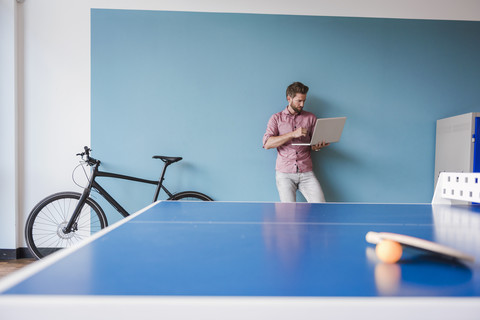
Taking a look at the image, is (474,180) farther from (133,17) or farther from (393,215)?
(133,17)

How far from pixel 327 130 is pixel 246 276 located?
2033 mm

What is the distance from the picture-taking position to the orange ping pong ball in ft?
2.14

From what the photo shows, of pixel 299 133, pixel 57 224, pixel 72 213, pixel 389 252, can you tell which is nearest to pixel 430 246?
pixel 389 252

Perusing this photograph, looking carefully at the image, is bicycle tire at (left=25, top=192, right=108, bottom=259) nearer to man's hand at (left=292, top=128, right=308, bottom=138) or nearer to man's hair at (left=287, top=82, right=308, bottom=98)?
man's hand at (left=292, top=128, right=308, bottom=138)

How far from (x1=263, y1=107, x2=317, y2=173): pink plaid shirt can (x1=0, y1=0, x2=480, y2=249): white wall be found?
1027 millimetres

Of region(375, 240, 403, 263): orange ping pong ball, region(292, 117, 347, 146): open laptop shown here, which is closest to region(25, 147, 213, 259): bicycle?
region(292, 117, 347, 146): open laptop

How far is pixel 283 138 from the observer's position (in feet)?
8.20

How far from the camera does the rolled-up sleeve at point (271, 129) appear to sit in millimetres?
2605

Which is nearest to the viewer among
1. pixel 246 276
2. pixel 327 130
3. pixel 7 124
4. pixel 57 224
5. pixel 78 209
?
pixel 246 276

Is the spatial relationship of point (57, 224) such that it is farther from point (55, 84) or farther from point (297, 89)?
point (297, 89)

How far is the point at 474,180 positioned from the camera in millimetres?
1352

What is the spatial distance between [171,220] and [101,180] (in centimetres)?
199

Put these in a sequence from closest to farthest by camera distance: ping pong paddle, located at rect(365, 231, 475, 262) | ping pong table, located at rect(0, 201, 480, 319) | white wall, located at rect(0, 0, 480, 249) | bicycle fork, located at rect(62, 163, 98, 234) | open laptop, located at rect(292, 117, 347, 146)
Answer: ping pong table, located at rect(0, 201, 480, 319)
ping pong paddle, located at rect(365, 231, 475, 262)
open laptop, located at rect(292, 117, 347, 146)
bicycle fork, located at rect(62, 163, 98, 234)
white wall, located at rect(0, 0, 480, 249)

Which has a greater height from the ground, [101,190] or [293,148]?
[293,148]
